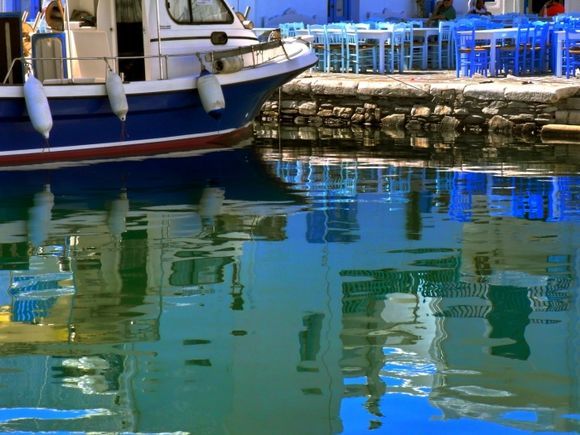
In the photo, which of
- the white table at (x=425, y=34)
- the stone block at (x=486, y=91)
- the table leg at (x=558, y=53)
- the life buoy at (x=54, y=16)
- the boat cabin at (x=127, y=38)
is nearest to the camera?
the boat cabin at (x=127, y=38)

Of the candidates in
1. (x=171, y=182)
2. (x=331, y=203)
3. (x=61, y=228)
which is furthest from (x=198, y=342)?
(x=171, y=182)

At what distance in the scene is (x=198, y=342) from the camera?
5898 millimetres

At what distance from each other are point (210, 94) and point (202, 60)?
0.51 metres

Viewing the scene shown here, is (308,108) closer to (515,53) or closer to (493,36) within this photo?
(493,36)

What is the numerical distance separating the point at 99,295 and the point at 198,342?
1.23m

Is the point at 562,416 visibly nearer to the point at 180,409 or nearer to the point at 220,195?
the point at 180,409

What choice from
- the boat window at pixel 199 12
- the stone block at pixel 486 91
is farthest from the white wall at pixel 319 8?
the boat window at pixel 199 12

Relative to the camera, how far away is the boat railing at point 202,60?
41.0ft

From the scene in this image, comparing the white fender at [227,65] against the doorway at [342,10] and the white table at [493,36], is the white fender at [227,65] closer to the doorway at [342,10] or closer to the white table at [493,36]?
the white table at [493,36]

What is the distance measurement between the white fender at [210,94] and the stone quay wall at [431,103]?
9.36ft

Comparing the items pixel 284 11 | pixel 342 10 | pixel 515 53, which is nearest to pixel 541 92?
pixel 515 53

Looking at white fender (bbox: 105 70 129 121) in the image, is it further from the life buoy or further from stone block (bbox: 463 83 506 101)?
stone block (bbox: 463 83 506 101)

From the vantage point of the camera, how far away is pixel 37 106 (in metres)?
12.0

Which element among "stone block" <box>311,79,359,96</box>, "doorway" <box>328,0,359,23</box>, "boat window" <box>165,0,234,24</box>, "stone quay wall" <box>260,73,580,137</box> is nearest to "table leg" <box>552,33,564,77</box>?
"stone quay wall" <box>260,73,580,137</box>
